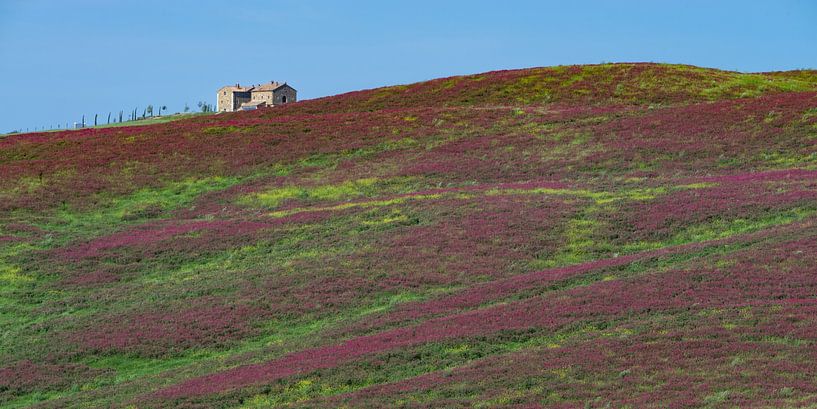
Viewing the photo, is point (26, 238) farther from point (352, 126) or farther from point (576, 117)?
point (576, 117)

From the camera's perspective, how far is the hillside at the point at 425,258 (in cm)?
2789

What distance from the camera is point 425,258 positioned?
4278 centimetres

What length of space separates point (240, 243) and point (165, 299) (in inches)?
299

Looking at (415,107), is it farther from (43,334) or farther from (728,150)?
(43,334)

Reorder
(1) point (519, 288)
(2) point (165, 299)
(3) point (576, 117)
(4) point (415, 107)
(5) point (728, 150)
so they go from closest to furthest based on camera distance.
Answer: (1) point (519, 288) → (2) point (165, 299) → (5) point (728, 150) → (3) point (576, 117) → (4) point (415, 107)

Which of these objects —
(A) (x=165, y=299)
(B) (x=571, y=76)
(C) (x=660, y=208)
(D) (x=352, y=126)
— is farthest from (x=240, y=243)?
(B) (x=571, y=76)

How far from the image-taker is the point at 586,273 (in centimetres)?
3781

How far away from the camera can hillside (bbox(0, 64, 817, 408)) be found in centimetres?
2789

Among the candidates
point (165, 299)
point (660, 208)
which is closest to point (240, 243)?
point (165, 299)

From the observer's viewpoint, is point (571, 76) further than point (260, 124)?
Yes

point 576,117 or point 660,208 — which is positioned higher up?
point 576,117

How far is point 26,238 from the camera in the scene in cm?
5141

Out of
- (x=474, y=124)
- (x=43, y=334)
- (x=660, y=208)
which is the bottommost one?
(x=43, y=334)

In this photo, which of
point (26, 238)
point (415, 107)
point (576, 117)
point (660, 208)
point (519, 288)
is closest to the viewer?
point (519, 288)
